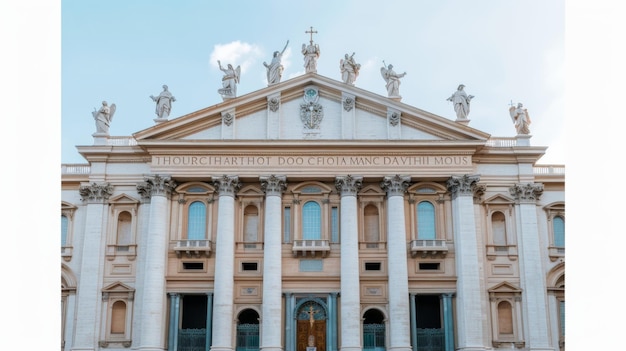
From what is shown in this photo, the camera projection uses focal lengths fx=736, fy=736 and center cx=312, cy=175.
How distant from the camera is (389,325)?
34031 millimetres

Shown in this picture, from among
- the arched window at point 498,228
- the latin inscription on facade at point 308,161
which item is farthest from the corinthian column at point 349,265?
the arched window at point 498,228

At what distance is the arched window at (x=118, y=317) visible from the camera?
34.6m

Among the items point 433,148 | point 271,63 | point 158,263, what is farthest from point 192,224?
point 433,148

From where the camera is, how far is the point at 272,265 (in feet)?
112

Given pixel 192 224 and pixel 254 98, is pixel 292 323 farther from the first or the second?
pixel 254 98

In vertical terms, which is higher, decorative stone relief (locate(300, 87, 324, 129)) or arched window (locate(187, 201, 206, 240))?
decorative stone relief (locate(300, 87, 324, 129))

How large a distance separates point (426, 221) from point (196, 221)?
443 inches

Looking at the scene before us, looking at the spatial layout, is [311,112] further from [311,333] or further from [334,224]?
[311,333]

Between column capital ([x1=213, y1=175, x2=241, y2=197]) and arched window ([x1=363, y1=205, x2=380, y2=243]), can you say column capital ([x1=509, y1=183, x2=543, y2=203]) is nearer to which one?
arched window ([x1=363, y1=205, x2=380, y2=243])

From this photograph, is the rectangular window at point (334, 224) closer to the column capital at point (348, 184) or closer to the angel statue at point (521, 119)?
the column capital at point (348, 184)

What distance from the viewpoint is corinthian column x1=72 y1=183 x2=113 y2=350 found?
112ft

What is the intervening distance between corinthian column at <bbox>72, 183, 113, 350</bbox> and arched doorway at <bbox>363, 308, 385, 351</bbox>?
12507 millimetres

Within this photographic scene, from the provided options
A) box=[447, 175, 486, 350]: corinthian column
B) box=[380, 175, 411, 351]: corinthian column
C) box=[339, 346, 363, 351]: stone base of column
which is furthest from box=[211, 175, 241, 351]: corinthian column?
box=[447, 175, 486, 350]: corinthian column

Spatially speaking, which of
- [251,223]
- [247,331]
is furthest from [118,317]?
[251,223]
